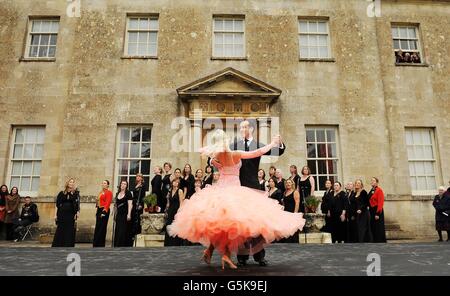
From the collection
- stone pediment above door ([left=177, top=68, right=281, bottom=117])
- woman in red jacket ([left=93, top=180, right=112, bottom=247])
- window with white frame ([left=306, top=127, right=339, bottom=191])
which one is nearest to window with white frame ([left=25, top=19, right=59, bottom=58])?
→ stone pediment above door ([left=177, top=68, right=281, bottom=117])

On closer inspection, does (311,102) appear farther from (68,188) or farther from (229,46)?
(68,188)

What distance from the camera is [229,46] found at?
15352mm

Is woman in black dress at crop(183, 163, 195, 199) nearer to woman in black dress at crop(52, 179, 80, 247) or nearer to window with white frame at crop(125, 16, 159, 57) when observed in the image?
woman in black dress at crop(52, 179, 80, 247)

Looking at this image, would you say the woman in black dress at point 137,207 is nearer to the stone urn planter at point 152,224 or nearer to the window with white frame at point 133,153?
the stone urn planter at point 152,224

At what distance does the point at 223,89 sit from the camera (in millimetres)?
14203

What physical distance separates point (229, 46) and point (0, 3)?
936 cm

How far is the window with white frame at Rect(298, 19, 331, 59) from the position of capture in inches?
609

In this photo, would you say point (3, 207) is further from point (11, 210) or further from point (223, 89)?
point (223, 89)

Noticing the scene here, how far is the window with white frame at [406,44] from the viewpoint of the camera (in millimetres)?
15789

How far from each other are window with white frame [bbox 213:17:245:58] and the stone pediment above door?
1.39 m

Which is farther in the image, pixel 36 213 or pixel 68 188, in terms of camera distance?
pixel 36 213

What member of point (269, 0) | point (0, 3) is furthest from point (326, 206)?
point (0, 3)
